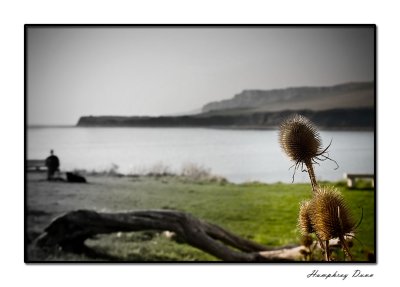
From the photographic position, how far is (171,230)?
4.07m

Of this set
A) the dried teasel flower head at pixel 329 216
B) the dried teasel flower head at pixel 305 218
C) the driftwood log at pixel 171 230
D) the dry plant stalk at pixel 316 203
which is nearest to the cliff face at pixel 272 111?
the driftwood log at pixel 171 230

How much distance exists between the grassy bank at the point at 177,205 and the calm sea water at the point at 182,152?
95 millimetres

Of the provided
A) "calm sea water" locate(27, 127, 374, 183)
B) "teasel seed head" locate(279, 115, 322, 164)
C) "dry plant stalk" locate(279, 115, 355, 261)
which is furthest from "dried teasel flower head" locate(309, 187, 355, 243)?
"calm sea water" locate(27, 127, 374, 183)

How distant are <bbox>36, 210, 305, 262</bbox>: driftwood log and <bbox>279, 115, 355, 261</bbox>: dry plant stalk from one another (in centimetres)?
211

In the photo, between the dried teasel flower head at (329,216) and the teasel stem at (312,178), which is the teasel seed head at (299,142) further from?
the dried teasel flower head at (329,216)

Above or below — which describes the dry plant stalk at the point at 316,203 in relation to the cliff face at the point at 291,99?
below

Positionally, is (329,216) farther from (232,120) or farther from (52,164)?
(52,164)

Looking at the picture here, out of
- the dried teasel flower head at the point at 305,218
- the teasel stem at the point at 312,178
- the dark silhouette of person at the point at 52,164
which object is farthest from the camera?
the dark silhouette of person at the point at 52,164

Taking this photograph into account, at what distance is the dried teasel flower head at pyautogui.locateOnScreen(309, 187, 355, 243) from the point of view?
1662mm

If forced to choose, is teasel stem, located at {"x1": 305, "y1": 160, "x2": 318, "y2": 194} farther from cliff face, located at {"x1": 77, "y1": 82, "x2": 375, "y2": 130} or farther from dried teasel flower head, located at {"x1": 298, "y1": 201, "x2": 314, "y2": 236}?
cliff face, located at {"x1": 77, "y1": 82, "x2": 375, "y2": 130}

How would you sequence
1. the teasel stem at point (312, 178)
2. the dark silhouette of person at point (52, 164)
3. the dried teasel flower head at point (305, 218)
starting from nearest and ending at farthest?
the teasel stem at point (312, 178) → the dried teasel flower head at point (305, 218) → the dark silhouette of person at point (52, 164)

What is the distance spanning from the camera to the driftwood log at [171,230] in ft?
13.2

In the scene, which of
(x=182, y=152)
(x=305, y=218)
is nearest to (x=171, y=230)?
(x=182, y=152)
